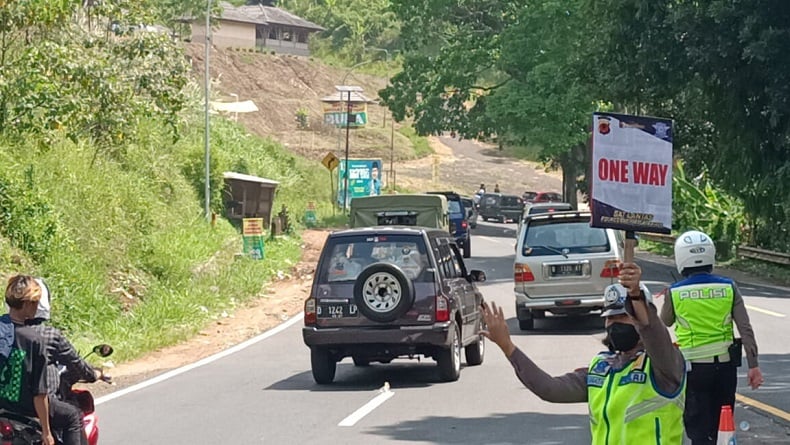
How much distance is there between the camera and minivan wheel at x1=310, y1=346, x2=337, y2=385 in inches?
577

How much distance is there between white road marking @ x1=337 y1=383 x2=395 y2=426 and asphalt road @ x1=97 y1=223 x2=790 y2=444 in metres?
0.01

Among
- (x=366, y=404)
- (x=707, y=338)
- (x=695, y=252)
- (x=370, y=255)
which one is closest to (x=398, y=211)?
(x=370, y=255)

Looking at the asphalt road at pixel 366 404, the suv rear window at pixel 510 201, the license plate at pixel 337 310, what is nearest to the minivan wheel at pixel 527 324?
the asphalt road at pixel 366 404

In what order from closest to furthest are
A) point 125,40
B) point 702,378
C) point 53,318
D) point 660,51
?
point 702,378
point 53,318
point 660,51
point 125,40

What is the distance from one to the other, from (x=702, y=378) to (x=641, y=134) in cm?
239

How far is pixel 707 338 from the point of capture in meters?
8.30

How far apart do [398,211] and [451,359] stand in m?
15.4

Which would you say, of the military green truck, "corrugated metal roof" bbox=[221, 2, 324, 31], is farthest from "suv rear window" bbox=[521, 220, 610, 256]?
"corrugated metal roof" bbox=[221, 2, 324, 31]

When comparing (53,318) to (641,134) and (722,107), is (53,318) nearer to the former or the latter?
(722,107)

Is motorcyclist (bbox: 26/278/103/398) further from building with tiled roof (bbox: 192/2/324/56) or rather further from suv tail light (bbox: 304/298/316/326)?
building with tiled roof (bbox: 192/2/324/56)

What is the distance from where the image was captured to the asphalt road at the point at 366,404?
11328mm

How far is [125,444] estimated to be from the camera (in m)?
10.9

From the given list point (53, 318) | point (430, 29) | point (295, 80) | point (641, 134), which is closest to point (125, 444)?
point (641, 134)

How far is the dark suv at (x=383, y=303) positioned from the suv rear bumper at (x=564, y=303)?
16.3 ft
